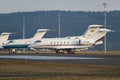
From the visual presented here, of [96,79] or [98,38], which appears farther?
[98,38]

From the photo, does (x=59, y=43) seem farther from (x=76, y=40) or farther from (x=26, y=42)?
(x=26, y=42)

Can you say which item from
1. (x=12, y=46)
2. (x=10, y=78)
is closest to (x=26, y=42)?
(x=12, y=46)

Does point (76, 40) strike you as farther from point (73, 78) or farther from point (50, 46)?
point (73, 78)

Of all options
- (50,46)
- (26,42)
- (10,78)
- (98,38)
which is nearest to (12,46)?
(26,42)

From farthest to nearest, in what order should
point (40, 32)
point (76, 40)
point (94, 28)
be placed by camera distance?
point (40, 32)
point (94, 28)
point (76, 40)

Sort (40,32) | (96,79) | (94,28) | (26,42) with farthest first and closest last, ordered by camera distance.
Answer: (40,32)
(26,42)
(94,28)
(96,79)

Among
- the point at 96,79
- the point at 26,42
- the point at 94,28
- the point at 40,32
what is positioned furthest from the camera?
the point at 40,32

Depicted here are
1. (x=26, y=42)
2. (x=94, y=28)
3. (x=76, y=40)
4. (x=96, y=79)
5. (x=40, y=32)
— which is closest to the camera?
(x=96, y=79)

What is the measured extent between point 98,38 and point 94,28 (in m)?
9.53

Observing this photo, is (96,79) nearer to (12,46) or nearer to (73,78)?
(73,78)

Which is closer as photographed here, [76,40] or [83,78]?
[83,78]

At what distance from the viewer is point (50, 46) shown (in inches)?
5369

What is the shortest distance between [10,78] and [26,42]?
11606 cm

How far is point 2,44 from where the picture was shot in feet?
527
